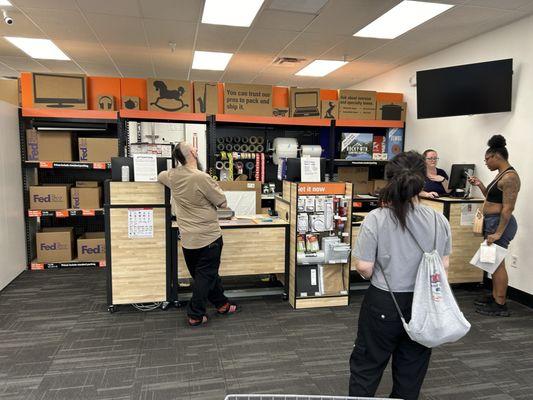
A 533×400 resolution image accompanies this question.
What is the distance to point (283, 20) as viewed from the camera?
416 centimetres

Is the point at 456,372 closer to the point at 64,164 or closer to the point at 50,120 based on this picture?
the point at 64,164

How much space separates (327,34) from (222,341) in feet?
12.4

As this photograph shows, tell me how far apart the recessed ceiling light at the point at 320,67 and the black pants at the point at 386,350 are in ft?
16.6

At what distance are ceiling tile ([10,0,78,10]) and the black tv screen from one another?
412 centimetres

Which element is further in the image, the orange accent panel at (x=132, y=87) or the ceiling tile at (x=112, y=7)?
the orange accent panel at (x=132, y=87)

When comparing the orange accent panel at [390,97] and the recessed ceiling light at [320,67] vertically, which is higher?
the recessed ceiling light at [320,67]

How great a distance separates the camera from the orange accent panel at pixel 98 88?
4.96 meters

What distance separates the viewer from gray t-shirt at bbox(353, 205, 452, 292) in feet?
5.36

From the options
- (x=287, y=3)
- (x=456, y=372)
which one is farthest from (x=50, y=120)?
(x=456, y=372)

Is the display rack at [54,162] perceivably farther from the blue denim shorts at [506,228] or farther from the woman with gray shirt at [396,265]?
the blue denim shorts at [506,228]

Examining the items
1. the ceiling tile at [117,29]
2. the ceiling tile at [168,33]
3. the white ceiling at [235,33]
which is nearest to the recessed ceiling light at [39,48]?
the white ceiling at [235,33]

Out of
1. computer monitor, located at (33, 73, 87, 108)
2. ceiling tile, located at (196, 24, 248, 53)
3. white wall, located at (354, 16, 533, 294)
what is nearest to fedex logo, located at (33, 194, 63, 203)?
computer monitor, located at (33, 73, 87, 108)

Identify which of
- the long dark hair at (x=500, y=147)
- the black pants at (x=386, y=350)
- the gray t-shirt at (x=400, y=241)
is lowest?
the black pants at (x=386, y=350)

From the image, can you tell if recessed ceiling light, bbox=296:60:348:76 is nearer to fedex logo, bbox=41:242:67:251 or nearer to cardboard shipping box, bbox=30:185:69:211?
cardboard shipping box, bbox=30:185:69:211
